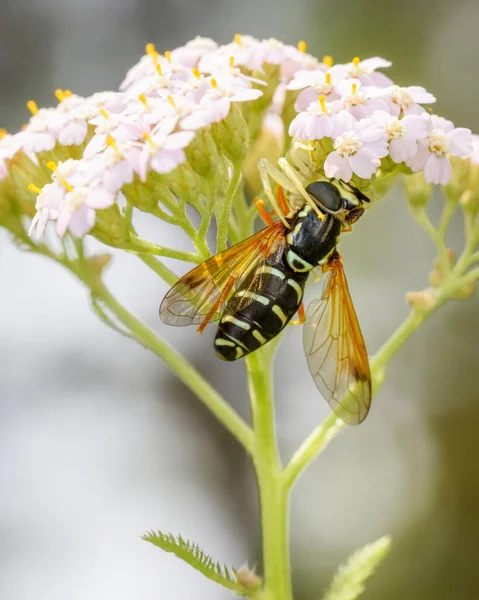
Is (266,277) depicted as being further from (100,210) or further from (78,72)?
(78,72)

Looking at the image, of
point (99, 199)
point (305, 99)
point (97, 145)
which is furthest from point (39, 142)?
point (305, 99)

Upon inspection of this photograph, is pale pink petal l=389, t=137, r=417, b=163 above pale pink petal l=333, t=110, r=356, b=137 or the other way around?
the other way around

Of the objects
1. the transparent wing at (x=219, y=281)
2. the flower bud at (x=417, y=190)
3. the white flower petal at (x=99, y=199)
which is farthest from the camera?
the flower bud at (x=417, y=190)

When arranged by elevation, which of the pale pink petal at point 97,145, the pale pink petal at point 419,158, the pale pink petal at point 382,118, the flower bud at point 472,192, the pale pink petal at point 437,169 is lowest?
the flower bud at point 472,192

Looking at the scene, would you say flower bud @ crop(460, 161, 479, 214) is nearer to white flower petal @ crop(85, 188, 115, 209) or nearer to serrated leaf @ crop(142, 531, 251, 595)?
white flower petal @ crop(85, 188, 115, 209)

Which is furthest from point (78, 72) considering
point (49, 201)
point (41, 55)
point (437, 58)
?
point (49, 201)

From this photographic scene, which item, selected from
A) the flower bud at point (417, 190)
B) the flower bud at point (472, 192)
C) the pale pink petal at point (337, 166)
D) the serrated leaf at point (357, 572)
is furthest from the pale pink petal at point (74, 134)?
the serrated leaf at point (357, 572)

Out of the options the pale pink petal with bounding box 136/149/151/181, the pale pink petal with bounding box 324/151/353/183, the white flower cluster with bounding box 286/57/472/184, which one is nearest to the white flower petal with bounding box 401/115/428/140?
the white flower cluster with bounding box 286/57/472/184

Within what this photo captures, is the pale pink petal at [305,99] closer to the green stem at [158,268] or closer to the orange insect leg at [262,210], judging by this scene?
the orange insect leg at [262,210]
